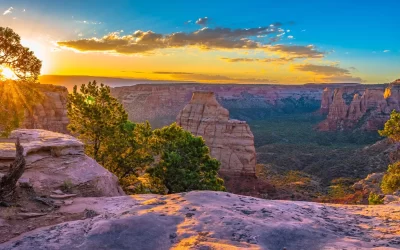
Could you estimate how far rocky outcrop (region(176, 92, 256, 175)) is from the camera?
59969mm

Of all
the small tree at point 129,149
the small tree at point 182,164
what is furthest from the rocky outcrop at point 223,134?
the small tree at point 129,149

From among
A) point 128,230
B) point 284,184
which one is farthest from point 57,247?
point 284,184

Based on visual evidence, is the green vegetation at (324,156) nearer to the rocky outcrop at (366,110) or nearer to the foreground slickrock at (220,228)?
the rocky outcrop at (366,110)

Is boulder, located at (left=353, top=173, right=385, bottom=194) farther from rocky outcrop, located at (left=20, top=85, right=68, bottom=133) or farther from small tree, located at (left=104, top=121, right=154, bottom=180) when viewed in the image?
rocky outcrop, located at (left=20, top=85, right=68, bottom=133)

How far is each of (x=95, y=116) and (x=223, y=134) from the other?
40.8 m

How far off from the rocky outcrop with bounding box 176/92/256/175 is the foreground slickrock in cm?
4779

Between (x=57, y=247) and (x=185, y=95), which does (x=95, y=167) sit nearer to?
(x=57, y=247)

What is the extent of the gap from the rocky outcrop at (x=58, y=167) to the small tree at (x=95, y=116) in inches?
180

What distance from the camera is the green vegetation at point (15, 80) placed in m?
14.0

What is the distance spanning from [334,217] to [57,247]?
8.67m

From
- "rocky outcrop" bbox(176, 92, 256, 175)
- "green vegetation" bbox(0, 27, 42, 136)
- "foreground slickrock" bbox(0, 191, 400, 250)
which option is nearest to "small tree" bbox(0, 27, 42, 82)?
"green vegetation" bbox(0, 27, 42, 136)

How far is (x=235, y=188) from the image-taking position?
54281 millimetres

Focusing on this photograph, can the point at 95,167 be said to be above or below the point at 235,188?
above

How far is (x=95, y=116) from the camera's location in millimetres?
24750
